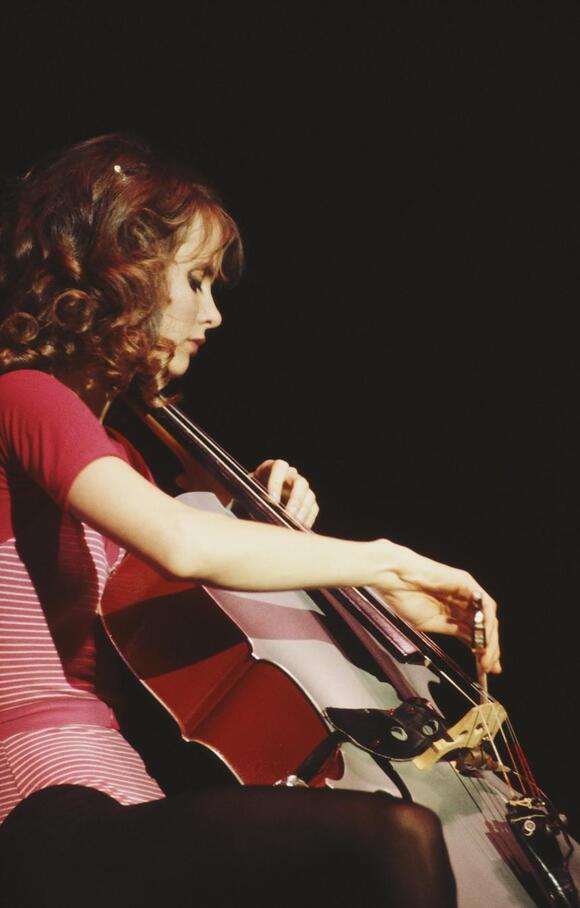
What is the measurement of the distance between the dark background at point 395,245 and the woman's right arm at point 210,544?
113 centimetres

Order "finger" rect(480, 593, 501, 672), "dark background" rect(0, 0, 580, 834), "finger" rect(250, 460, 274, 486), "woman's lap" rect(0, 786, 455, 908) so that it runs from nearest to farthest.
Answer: "woman's lap" rect(0, 786, 455, 908) → "finger" rect(480, 593, 501, 672) → "finger" rect(250, 460, 274, 486) → "dark background" rect(0, 0, 580, 834)

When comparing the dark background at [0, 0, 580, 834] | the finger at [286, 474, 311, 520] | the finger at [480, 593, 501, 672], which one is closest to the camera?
the finger at [480, 593, 501, 672]

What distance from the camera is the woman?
0.77 m

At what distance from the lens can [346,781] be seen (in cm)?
98

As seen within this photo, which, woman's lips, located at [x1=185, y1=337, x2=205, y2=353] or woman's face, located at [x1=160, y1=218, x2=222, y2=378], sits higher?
woman's face, located at [x1=160, y1=218, x2=222, y2=378]

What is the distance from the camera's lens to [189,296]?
1.32m

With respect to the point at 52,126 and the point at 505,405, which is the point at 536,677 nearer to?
the point at 505,405

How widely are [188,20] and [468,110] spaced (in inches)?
27.9

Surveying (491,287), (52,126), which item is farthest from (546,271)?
(52,126)

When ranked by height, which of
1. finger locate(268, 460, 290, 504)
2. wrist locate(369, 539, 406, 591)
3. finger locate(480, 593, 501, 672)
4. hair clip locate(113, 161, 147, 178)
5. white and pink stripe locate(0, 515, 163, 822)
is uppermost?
hair clip locate(113, 161, 147, 178)

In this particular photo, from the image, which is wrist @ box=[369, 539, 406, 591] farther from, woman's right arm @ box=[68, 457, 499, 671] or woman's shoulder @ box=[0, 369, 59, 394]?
woman's shoulder @ box=[0, 369, 59, 394]

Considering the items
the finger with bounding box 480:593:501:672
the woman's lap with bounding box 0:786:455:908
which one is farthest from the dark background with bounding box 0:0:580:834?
the woman's lap with bounding box 0:786:455:908

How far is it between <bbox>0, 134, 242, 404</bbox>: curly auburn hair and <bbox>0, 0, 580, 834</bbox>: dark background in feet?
2.39

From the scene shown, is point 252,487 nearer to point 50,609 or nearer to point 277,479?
point 277,479
